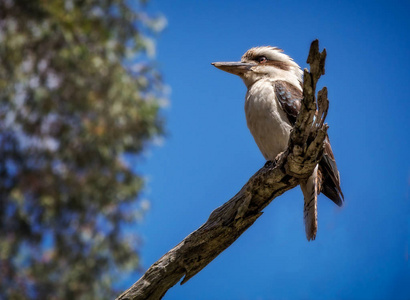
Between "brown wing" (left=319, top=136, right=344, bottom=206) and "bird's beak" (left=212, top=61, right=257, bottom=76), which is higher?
"bird's beak" (left=212, top=61, right=257, bottom=76)

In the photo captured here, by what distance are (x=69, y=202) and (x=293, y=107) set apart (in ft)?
13.3

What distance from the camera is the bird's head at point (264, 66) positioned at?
3.01 meters

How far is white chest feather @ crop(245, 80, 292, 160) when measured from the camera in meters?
2.61

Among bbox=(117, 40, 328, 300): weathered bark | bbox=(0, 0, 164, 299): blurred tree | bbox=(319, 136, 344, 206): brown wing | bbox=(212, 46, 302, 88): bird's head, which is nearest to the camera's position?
bbox=(117, 40, 328, 300): weathered bark

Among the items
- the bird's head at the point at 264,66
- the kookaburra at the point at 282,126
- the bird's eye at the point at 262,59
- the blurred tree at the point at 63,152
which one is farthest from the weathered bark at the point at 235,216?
the blurred tree at the point at 63,152

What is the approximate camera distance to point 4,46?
592cm

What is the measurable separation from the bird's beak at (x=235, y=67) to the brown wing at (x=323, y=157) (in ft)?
1.09

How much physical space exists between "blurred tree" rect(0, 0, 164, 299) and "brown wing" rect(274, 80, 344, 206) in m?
3.63

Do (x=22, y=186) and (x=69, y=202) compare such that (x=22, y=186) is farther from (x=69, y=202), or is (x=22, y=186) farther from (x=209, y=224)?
(x=209, y=224)

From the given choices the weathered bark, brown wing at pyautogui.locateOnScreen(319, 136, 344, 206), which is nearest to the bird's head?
brown wing at pyautogui.locateOnScreen(319, 136, 344, 206)

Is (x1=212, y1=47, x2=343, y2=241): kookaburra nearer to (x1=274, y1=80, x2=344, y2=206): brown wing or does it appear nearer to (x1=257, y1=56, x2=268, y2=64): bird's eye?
(x1=274, y1=80, x2=344, y2=206): brown wing

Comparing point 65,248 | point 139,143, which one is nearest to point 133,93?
point 139,143

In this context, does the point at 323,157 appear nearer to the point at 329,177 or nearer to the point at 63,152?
the point at 329,177

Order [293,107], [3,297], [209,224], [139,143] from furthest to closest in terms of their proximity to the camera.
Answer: [139,143] < [3,297] < [293,107] < [209,224]
